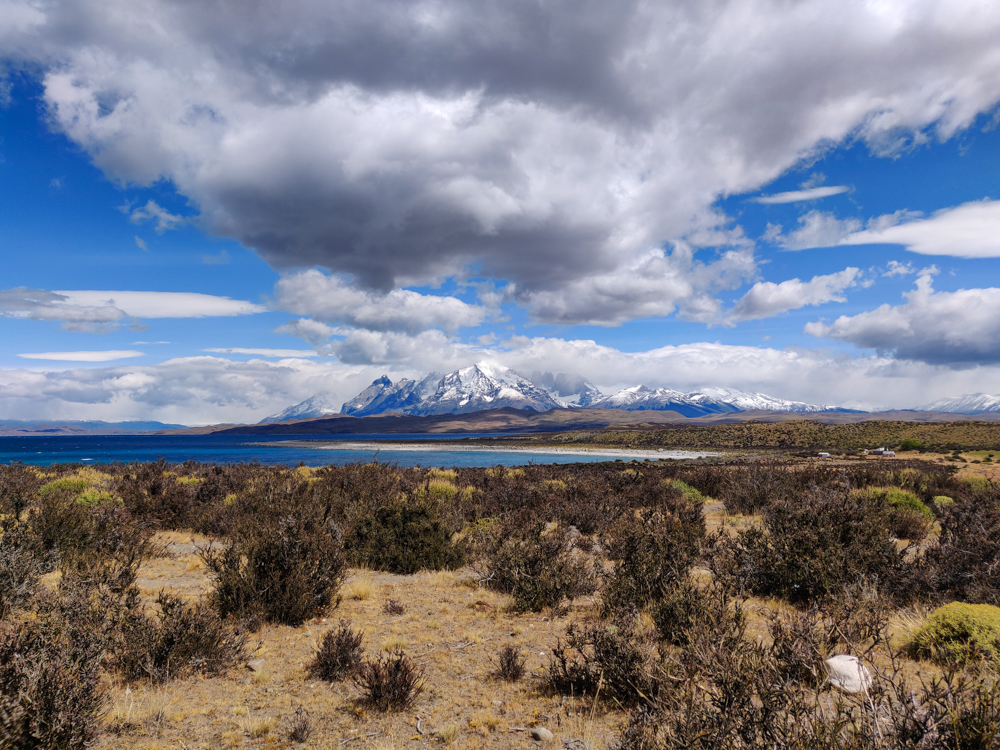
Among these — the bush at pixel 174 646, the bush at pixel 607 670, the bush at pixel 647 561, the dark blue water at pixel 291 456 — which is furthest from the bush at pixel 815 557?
the dark blue water at pixel 291 456

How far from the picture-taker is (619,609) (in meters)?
7.34

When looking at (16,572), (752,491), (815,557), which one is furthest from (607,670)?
(752,491)

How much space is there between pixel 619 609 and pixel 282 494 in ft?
29.8

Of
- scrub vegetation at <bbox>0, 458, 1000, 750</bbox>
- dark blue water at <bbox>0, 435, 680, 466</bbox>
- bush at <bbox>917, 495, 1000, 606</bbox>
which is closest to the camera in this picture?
scrub vegetation at <bbox>0, 458, 1000, 750</bbox>

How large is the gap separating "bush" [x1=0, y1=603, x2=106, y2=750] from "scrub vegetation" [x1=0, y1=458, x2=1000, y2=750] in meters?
0.02

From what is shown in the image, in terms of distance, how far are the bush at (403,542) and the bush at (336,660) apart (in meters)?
5.47

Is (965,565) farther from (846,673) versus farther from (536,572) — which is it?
(536,572)

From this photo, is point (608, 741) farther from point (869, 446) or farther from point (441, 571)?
point (869, 446)

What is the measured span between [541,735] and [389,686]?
5.61 ft

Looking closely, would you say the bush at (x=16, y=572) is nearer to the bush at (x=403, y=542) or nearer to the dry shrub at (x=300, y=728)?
the dry shrub at (x=300, y=728)

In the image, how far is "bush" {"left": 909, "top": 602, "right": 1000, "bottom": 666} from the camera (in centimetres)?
552

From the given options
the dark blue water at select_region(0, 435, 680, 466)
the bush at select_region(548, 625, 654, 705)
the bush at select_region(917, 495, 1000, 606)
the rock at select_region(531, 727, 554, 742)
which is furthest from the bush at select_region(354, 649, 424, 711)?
the dark blue water at select_region(0, 435, 680, 466)

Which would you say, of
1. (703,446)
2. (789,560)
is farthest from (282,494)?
(703,446)

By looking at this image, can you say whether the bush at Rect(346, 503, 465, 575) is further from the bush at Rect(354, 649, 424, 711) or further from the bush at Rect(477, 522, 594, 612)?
the bush at Rect(354, 649, 424, 711)
